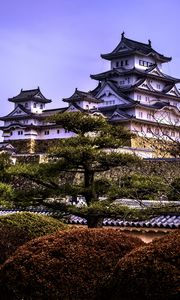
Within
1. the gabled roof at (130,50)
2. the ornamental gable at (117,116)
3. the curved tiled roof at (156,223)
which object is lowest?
the curved tiled roof at (156,223)

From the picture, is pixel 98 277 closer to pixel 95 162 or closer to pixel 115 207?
pixel 115 207

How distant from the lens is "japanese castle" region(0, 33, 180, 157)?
3991cm

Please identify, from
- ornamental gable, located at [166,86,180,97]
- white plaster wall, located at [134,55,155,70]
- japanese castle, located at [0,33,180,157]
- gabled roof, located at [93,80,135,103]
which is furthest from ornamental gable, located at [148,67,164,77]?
gabled roof, located at [93,80,135,103]

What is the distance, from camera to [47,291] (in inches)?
218

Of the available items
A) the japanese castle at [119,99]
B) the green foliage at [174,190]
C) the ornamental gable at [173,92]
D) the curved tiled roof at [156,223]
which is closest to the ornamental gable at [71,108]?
the japanese castle at [119,99]

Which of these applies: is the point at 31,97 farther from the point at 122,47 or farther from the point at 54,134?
the point at 122,47

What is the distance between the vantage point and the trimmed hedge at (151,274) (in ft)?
14.9

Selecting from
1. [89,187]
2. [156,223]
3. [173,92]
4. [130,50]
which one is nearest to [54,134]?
[130,50]

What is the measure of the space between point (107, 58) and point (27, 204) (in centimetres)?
3532

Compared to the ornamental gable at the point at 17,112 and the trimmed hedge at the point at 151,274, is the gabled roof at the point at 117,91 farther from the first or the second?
the trimmed hedge at the point at 151,274

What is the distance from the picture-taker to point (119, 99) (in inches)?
1604

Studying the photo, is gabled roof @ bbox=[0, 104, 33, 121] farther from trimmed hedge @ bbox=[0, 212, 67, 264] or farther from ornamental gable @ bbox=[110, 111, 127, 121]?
trimmed hedge @ bbox=[0, 212, 67, 264]

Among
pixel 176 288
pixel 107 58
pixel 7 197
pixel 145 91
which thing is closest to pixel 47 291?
pixel 176 288

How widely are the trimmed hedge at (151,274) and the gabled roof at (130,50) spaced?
40.7 m
